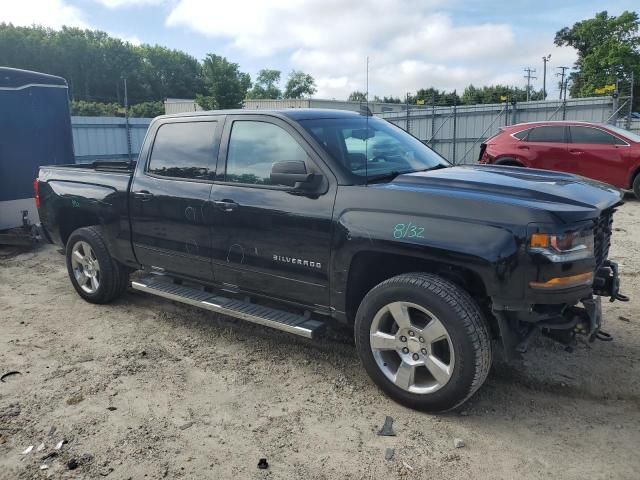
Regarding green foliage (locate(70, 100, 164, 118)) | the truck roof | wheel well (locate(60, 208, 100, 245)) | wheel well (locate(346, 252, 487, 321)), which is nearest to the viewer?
wheel well (locate(346, 252, 487, 321))

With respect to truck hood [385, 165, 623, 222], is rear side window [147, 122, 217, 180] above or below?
above

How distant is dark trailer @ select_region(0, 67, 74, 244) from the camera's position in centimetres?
811

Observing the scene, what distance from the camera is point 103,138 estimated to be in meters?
16.4

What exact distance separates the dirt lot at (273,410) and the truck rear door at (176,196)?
0.71 meters

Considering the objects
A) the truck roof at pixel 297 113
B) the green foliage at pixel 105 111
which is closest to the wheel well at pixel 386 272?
the truck roof at pixel 297 113

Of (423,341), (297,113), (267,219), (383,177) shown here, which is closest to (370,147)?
(383,177)

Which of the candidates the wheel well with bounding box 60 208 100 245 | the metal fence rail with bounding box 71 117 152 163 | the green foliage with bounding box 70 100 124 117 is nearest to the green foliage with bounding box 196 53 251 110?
the green foliage with bounding box 70 100 124 117

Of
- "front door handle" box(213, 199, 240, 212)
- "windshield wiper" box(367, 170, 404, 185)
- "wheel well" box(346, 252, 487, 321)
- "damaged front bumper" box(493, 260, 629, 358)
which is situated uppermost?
"windshield wiper" box(367, 170, 404, 185)

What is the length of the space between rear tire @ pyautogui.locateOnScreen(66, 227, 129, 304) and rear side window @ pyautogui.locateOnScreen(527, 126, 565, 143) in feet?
31.9

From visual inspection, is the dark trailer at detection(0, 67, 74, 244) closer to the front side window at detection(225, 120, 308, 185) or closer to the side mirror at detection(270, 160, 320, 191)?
the front side window at detection(225, 120, 308, 185)

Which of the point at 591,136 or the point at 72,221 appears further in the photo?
the point at 591,136

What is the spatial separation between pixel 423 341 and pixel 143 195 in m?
2.85

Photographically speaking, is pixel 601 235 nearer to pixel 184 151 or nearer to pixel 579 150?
pixel 184 151

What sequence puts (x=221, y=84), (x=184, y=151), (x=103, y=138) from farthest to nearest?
(x=221, y=84) < (x=103, y=138) < (x=184, y=151)
